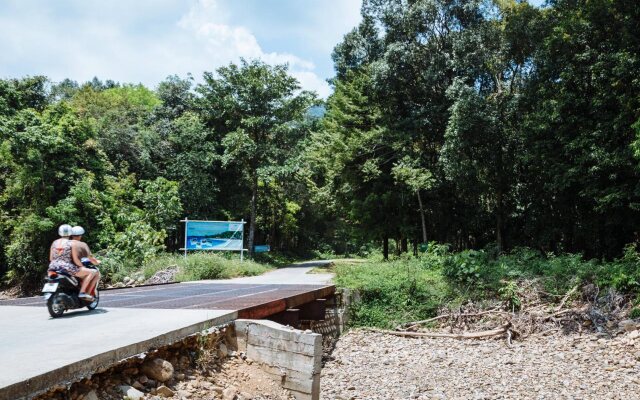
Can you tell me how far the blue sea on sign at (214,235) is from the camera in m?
18.5

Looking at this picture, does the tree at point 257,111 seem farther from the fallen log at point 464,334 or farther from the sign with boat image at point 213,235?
the fallen log at point 464,334

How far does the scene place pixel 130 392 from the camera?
4.24 m

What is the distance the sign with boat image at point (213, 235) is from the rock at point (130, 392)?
14349 mm

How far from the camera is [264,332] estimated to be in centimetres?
630

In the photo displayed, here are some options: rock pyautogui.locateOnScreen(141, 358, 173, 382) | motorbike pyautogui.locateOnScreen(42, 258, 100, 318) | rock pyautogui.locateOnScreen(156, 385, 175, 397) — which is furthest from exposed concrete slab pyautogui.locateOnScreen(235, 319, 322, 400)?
motorbike pyautogui.locateOnScreen(42, 258, 100, 318)

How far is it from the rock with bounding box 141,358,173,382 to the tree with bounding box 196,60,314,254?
1987 centimetres

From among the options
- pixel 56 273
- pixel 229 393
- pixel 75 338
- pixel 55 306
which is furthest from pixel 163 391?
pixel 56 273

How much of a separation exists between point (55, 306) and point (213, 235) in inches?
480

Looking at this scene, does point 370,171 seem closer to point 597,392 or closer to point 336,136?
point 336,136

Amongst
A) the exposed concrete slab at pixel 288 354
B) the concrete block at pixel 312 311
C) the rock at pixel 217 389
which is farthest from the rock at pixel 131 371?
the concrete block at pixel 312 311

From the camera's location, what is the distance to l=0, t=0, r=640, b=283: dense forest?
17.1 meters

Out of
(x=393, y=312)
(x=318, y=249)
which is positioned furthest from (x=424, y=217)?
(x=318, y=249)

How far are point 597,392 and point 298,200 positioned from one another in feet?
109

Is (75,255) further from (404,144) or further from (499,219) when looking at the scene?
(499,219)
